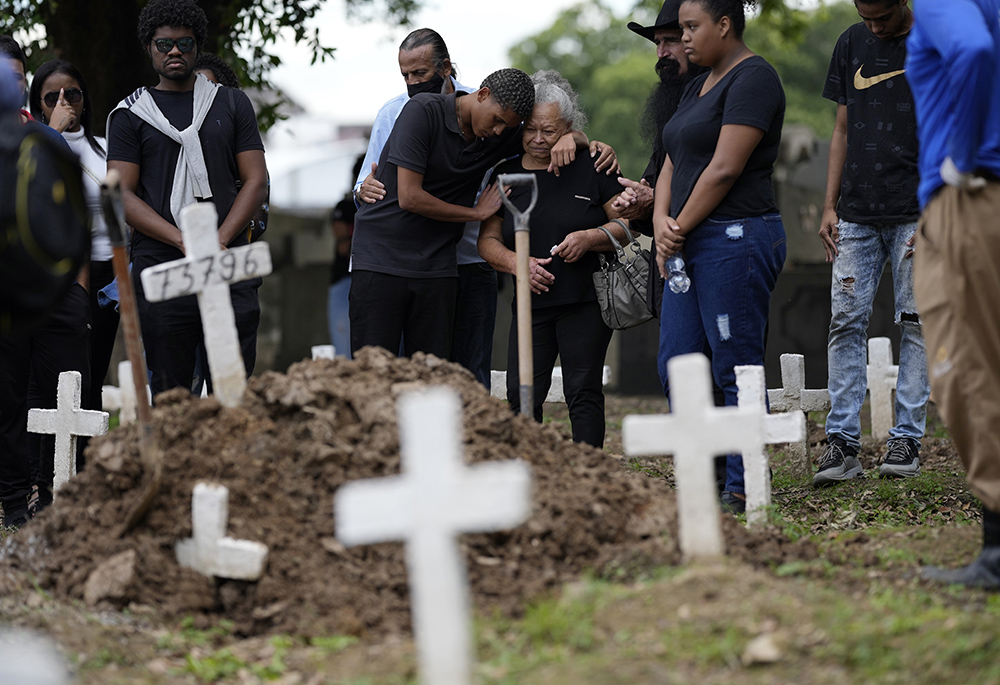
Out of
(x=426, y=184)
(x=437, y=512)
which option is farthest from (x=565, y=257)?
(x=437, y=512)

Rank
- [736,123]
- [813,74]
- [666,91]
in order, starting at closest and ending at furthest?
[736,123], [666,91], [813,74]

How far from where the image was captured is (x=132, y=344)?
3.70 metres

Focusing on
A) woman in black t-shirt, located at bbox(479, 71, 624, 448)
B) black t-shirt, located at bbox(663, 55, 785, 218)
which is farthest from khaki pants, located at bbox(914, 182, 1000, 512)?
woman in black t-shirt, located at bbox(479, 71, 624, 448)

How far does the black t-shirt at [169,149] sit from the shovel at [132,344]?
137 centimetres

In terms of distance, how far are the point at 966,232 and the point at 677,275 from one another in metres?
1.63

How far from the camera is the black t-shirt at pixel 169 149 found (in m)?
5.09

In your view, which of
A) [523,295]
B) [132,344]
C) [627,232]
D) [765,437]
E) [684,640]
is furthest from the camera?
[627,232]

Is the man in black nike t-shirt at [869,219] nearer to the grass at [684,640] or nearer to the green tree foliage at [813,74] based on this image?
the grass at [684,640]

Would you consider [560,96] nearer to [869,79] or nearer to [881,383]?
[869,79]

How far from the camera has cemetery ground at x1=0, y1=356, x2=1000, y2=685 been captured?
2891 millimetres

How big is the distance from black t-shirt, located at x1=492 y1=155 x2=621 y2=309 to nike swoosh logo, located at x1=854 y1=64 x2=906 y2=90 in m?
1.27

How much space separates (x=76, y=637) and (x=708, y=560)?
6.18ft

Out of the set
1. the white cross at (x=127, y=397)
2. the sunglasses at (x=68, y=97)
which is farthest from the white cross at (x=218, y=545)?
the white cross at (x=127, y=397)

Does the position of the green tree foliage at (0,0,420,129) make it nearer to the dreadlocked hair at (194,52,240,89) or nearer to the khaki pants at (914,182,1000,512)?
the dreadlocked hair at (194,52,240,89)
